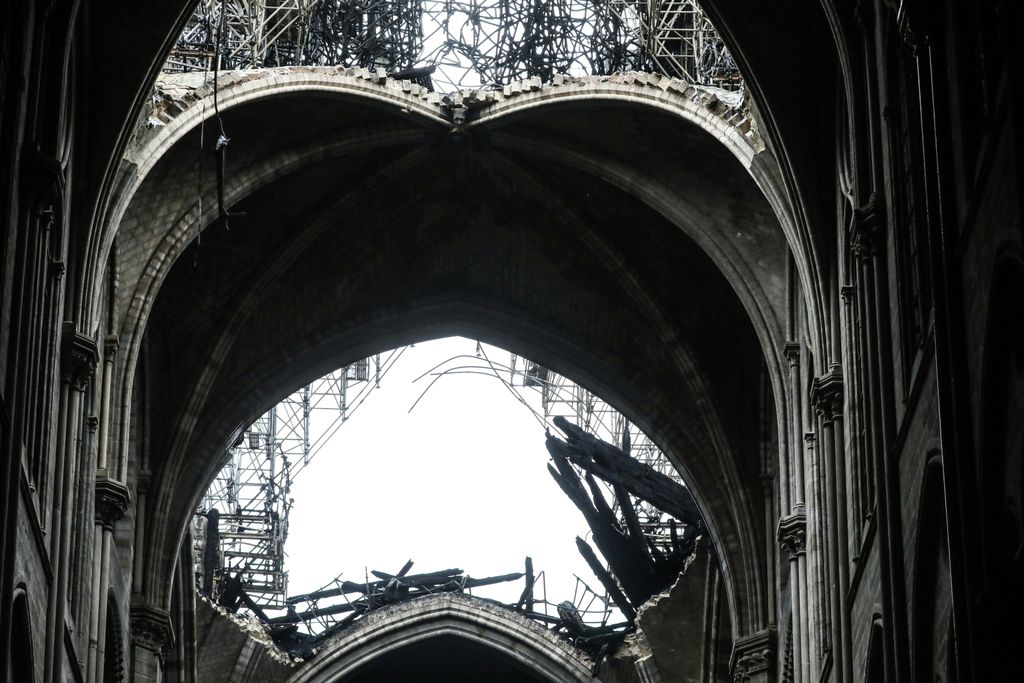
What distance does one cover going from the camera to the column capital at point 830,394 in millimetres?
21750

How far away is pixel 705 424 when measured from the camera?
28219 millimetres

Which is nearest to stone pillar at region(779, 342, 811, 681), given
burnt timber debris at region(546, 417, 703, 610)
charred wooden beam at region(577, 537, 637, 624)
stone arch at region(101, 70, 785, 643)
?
stone arch at region(101, 70, 785, 643)

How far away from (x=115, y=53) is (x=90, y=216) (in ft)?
5.29

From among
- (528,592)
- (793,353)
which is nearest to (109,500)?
(793,353)

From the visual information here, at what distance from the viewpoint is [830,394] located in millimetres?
21875

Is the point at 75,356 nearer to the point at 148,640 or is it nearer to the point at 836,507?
the point at 148,640

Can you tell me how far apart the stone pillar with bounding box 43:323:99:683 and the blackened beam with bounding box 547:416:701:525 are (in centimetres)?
1260

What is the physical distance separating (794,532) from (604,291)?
5.71m

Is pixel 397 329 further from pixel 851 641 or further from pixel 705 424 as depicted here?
pixel 851 641

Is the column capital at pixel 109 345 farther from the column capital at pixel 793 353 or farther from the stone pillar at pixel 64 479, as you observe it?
the column capital at pixel 793 353

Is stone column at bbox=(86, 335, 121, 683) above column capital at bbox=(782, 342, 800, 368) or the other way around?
the other way around

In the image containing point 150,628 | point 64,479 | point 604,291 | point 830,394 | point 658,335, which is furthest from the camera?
point 604,291

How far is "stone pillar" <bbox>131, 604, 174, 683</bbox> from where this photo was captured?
26.5 metres

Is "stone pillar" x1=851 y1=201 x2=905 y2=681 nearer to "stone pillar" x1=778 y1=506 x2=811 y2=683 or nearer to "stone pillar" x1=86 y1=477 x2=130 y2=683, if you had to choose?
"stone pillar" x1=778 y1=506 x2=811 y2=683
